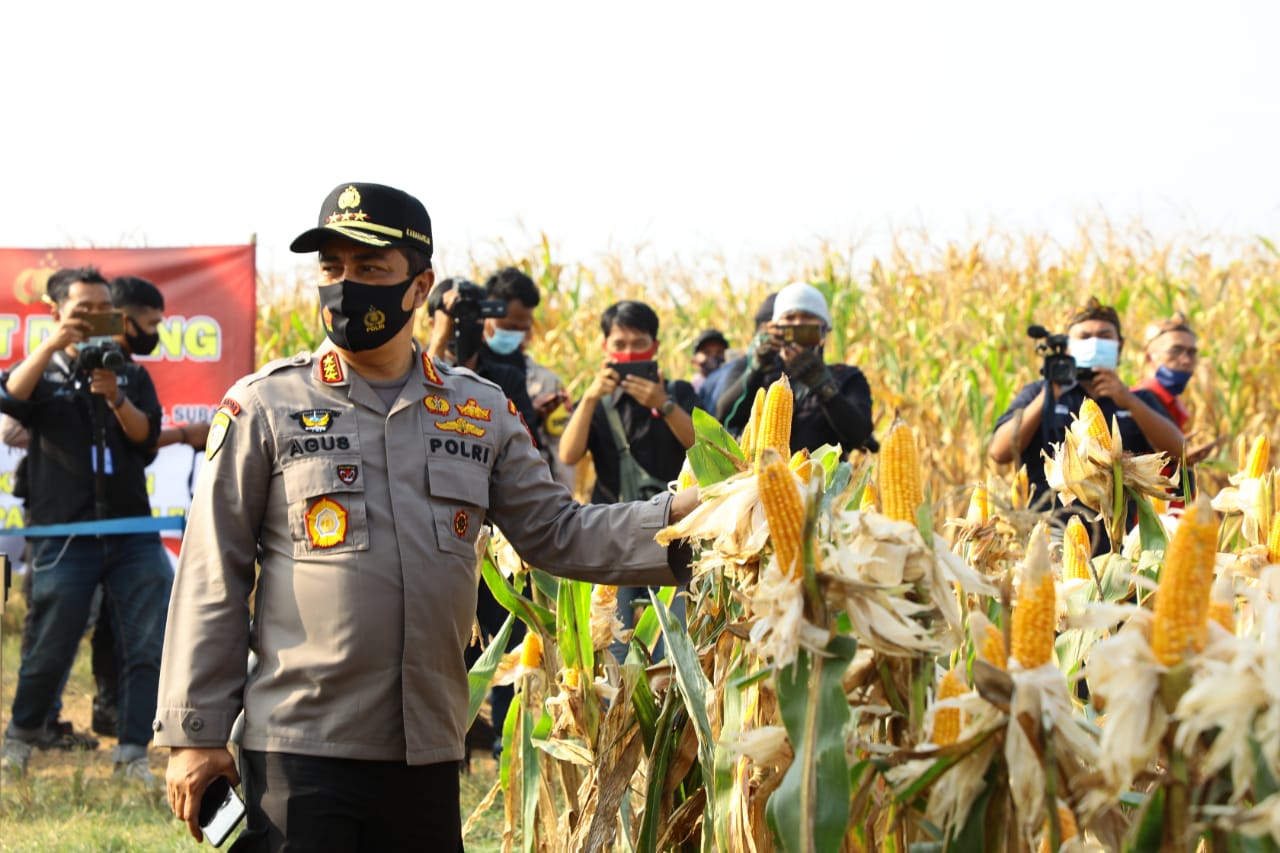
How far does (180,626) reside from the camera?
2740 millimetres

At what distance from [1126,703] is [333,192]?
183cm

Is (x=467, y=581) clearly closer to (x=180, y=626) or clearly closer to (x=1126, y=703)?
(x=180, y=626)

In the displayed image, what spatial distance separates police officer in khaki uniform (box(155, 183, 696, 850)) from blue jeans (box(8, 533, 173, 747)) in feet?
11.3

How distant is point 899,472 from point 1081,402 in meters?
3.76

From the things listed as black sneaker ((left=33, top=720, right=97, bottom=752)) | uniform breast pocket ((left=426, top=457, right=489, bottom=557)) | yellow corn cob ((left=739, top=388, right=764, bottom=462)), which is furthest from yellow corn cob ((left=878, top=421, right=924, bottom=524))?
black sneaker ((left=33, top=720, right=97, bottom=752))

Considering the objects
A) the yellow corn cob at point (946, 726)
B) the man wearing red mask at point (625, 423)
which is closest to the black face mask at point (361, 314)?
the yellow corn cob at point (946, 726)

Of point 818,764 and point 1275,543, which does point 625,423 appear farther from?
point 818,764

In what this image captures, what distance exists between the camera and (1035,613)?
1940 mm

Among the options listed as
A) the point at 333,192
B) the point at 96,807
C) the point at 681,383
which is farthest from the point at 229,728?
the point at 681,383

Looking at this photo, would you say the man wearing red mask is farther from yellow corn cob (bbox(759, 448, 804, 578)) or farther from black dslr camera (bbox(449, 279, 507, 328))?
yellow corn cob (bbox(759, 448, 804, 578))

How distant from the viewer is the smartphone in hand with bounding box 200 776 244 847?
2.66 m

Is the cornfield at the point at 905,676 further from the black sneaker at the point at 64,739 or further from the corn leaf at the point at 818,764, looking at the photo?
the black sneaker at the point at 64,739

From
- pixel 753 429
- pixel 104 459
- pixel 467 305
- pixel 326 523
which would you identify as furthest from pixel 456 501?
pixel 104 459

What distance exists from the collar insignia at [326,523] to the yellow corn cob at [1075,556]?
153cm
